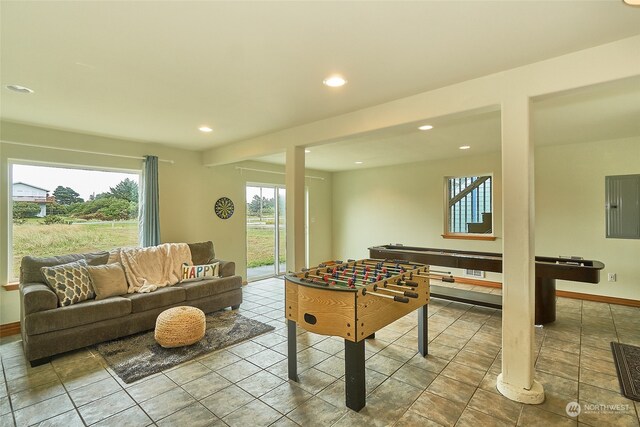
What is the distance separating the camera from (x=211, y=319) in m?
3.89

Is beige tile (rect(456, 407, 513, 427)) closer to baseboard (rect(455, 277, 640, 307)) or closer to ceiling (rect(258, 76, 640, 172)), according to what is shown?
ceiling (rect(258, 76, 640, 172))

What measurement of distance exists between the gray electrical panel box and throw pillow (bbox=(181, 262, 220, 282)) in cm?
573

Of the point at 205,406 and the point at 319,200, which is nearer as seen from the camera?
the point at 205,406

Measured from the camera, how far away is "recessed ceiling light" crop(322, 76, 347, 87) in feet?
7.93

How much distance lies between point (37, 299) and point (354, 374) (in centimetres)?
292

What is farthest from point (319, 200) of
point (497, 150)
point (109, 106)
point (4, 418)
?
point (4, 418)

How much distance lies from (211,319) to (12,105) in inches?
118

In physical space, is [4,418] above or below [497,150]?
below

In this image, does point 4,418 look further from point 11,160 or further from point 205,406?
point 11,160

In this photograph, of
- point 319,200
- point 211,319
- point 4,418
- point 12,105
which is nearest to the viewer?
point 4,418

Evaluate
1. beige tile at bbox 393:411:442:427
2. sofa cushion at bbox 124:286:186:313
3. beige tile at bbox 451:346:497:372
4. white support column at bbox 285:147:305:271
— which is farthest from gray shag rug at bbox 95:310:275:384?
beige tile at bbox 451:346:497:372

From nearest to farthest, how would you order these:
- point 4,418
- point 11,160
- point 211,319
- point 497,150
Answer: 1. point 4,418
2. point 11,160
3. point 211,319
4. point 497,150

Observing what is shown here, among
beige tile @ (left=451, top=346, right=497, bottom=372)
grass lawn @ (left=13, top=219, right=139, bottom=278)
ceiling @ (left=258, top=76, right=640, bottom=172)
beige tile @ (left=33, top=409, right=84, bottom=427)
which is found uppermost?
ceiling @ (left=258, top=76, right=640, bottom=172)

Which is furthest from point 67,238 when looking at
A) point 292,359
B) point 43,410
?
point 292,359
